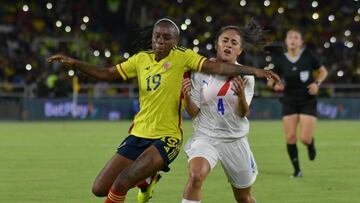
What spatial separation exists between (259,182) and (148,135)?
5142 millimetres

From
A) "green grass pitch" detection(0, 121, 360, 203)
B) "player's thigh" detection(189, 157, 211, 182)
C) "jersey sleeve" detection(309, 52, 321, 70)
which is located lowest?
"green grass pitch" detection(0, 121, 360, 203)

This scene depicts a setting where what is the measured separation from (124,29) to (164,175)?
25431 mm

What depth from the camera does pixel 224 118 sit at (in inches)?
365

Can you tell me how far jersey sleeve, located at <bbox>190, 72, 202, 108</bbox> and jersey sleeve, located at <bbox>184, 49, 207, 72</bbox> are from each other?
100mm

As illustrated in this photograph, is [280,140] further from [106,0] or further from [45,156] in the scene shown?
[106,0]

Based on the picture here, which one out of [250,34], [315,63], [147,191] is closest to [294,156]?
[315,63]

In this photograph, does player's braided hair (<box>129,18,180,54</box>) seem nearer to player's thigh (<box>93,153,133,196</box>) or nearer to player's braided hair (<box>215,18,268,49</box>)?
player's braided hair (<box>215,18,268,49</box>)

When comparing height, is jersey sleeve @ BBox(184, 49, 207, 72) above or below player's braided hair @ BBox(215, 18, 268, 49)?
below

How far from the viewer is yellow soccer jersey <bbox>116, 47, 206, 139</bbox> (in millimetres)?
9203

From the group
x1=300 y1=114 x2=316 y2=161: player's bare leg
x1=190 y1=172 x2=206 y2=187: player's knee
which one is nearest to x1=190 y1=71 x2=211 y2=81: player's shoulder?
x1=190 y1=172 x2=206 y2=187: player's knee

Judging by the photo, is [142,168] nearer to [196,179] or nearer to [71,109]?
[196,179]

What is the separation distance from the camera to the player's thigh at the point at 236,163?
30.1 ft

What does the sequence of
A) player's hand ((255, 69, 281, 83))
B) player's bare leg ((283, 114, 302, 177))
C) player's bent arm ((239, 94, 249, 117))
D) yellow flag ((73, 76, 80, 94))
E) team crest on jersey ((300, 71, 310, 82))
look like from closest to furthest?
1. player's hand ((255, 69, 281, 83))
2. player's bent arm ((239, 94, 249, 117))
3. player's bare leg ((283, 114, 302, 177))
4. team crest on jersey ((300, 71, 310, 82))
5. yellow flag ((73, 76, 80, 94))

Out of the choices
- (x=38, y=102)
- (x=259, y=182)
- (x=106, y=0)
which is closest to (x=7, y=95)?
(x=38, y=102)
